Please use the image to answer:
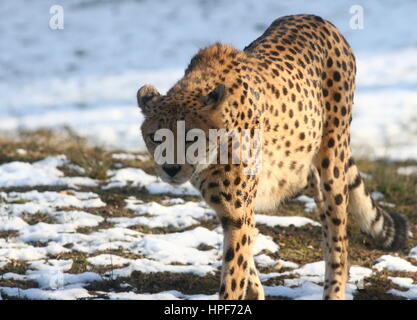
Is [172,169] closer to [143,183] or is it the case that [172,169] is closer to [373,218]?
[373,218]

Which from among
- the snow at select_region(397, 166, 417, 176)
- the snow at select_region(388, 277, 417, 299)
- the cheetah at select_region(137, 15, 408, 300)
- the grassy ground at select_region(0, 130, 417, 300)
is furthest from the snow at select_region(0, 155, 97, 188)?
the snow at select_region(397, 166, 417, 176)

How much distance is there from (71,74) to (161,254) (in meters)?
9.84

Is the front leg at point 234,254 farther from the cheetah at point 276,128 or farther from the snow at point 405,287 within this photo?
the snow at point 405,287

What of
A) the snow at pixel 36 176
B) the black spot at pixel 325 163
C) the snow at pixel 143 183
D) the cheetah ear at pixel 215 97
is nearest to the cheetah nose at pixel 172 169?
the cheetah ear at pixel 215 97

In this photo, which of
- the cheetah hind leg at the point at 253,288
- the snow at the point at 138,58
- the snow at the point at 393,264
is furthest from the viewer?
the snow at the point at 138,58

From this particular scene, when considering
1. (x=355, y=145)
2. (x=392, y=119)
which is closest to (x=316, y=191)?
(x=355, y=145)

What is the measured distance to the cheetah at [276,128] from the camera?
4074 mm

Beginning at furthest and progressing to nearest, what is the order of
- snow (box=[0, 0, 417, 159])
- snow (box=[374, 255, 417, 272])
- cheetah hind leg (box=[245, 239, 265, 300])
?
snow (box=[0, 0, 417, 159])
snow (box=[374, 255, 417, 272])
cheetah hind leg (box=[245, 239, 265, 300])

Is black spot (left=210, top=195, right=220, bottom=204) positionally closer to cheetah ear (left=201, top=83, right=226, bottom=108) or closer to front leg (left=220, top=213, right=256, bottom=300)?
front leg (left=220, top=213, right=256, bottom=300)

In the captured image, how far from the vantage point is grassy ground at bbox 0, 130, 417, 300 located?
16.2ft

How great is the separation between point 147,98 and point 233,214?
2.54ft

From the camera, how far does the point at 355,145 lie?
9.62m

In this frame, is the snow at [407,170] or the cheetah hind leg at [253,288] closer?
the cheetah hind leg at [253,288]
